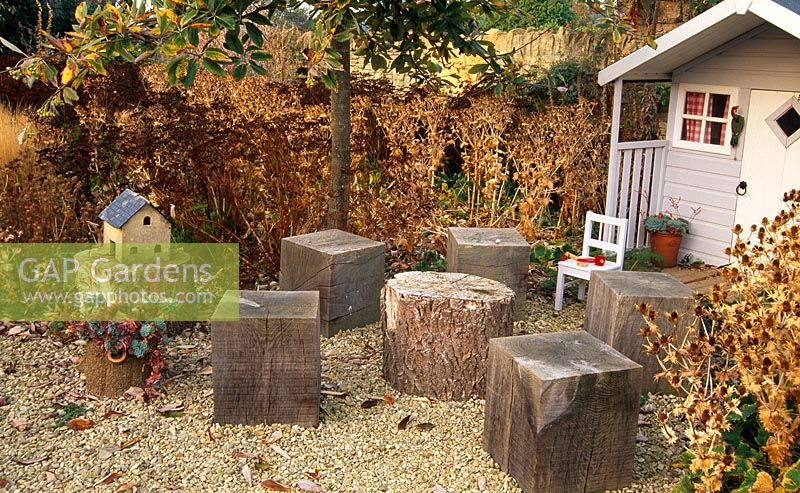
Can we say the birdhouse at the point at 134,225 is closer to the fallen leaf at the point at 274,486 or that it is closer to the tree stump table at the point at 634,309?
the fallen leaf at the point at 274,486

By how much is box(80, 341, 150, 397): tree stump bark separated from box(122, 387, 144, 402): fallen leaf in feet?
0.08

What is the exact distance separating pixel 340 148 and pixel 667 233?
2.99 metres

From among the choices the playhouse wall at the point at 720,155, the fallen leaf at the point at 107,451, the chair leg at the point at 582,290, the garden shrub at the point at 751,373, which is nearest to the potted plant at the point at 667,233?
the playhouse wall at the point at 720,155

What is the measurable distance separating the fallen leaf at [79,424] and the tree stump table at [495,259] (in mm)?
2573

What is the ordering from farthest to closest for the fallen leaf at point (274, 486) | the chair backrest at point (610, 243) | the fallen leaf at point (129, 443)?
the chair backrest at point (610, 243) < the fallen leaf at point (129, 443) < the fallen leaf at point (274, 486)

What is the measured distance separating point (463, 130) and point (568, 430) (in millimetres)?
5152

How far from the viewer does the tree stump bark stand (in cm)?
432

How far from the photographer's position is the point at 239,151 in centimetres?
597

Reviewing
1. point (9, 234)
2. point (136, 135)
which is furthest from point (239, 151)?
point (9, 234)

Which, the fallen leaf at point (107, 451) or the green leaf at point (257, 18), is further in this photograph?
the green leaf at point (257, 18)

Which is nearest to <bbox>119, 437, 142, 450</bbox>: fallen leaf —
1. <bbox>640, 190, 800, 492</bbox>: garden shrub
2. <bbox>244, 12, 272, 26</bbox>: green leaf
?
<bbox>244, 12, 272, 26</bbox>: green leaf

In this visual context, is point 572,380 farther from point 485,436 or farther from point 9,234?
point 9,234

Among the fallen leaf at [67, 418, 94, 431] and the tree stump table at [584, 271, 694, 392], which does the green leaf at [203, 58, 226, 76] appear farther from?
the tree stump table at [584, 271, 694, 392]

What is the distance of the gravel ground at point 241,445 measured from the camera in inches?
139
